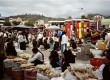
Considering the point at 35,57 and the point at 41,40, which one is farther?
the point at 41,40

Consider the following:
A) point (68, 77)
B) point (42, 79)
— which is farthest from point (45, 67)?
point (68, 77)

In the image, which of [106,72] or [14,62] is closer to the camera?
[106,72]

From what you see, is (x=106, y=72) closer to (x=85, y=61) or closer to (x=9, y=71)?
(x=9, y=71)

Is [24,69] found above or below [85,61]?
above

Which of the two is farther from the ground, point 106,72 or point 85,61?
point 106,72

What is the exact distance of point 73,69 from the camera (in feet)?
24.5

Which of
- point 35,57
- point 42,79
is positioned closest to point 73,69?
point 42,79

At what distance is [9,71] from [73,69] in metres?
2.74

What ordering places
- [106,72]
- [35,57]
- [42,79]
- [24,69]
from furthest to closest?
1. [35,57]
2. [24,69]
3. [42,79]
4. [106,72]

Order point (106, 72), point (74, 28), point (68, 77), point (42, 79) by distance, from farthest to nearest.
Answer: point (74, 28)
point (42, 79)
point (68, 77)
point (106, 72)

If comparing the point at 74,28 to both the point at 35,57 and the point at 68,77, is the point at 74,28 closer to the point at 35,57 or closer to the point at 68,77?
the point at 35,57

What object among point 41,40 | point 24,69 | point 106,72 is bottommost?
point 41,40

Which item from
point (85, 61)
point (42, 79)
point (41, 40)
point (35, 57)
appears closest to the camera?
point (42, 79)

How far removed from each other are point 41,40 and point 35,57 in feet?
47.2
